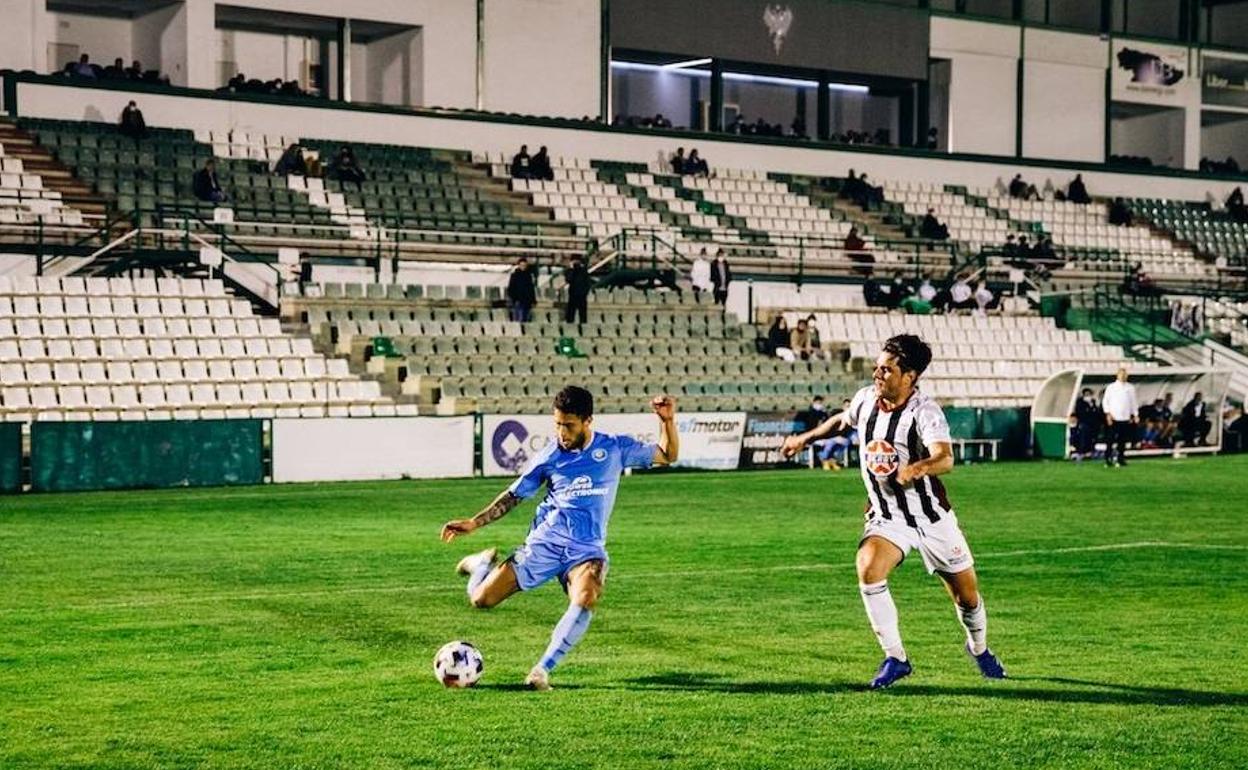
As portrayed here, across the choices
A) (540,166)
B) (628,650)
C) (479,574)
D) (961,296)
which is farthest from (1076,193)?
(479,574)

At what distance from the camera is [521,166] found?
4288cm

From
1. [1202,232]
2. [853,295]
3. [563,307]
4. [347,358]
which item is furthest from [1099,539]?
[1202,232]

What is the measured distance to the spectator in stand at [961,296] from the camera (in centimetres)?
4359

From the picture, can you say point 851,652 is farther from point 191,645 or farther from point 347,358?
point 347,358

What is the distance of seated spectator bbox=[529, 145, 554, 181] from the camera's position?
4297 centimetres

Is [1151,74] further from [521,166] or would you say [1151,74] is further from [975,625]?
[975,625]

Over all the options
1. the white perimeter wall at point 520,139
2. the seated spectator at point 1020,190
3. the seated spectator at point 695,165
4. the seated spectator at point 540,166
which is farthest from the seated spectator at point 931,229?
the seated spectator at point 540,166

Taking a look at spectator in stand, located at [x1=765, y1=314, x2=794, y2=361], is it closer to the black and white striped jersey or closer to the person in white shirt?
the person in white shirt

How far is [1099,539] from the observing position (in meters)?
19.6

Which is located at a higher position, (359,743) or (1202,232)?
(1202,232)

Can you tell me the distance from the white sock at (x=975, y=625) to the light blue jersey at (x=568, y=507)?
78.7 inches

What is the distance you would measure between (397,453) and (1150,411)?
17.4 metres

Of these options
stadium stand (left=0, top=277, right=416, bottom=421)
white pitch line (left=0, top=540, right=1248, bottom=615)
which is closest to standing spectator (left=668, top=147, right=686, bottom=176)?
stadium stand (left=0, top=277, right=416, bottom=421)

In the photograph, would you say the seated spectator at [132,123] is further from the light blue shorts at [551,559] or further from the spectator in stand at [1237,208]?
the spectator in stand at [1237,208]
